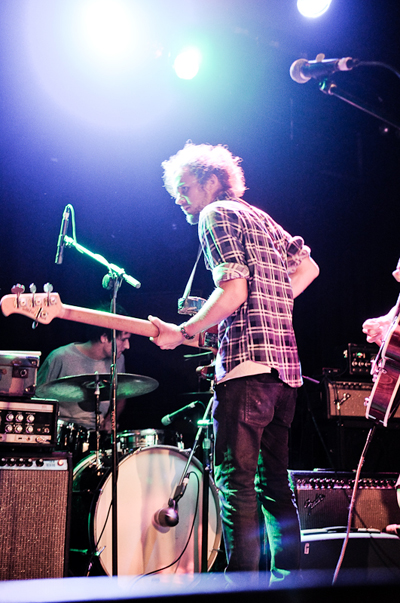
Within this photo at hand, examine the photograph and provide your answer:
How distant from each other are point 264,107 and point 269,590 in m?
5.00

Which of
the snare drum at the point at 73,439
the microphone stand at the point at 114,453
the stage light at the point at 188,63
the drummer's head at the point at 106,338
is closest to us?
the microphone stand at the point at 114,453

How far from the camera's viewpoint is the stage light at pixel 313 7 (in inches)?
155

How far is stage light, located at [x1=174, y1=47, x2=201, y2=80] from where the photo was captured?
440 centimetres

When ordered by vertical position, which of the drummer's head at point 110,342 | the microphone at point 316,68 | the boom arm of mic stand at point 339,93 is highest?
the microphone at point 316,68

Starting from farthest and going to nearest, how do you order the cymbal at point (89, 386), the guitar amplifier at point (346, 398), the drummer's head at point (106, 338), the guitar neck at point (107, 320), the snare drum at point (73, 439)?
the drummer's head at point (106, 338), the guitar amplifier at point (346, 398), the snare drum at point (73, 439), the cymbal at point (89, 386), the guitar neck at point (107, 320)

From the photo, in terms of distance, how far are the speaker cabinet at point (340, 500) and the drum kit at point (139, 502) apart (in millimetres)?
611

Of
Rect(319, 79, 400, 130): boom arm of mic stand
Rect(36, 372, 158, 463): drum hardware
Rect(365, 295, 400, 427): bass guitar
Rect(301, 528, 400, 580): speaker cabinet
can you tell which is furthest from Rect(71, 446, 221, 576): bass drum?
Rect(319, 79, 400, 130): boom arm of mic stand

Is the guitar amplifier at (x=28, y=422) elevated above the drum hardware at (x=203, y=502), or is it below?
above

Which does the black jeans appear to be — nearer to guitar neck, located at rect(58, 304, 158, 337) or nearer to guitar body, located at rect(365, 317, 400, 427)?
guitar neck, located at rect(58, 304, 158, 337)

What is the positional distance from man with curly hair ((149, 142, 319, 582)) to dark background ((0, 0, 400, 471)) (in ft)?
5.77

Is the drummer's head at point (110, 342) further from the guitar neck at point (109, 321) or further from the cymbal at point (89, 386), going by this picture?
the guitar neck at point (109, 321)

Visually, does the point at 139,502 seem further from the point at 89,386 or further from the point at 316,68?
the point at 316,68

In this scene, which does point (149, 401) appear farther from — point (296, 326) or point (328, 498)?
point (328, 498)

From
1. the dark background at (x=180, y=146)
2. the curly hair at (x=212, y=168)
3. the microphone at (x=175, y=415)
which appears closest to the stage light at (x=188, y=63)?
the dark background at (x=180, y=146)
